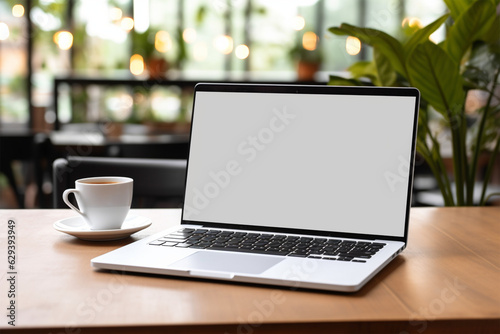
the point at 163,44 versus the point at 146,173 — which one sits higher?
the point at 163,44

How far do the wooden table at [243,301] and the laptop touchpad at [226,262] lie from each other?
1.1 inches

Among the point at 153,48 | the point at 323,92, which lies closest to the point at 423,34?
the point at 323,92

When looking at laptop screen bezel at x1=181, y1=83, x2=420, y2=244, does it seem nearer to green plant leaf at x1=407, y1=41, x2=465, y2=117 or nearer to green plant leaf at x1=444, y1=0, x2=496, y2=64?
green plant leaf at x1=407, y1=41, x2=465, y2=117

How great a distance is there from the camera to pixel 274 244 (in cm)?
88

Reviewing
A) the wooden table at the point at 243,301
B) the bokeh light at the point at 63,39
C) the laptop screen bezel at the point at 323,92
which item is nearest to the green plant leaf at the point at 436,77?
the laptop screen bezel at the point at 323,92

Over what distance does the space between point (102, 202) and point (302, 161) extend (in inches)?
12.3

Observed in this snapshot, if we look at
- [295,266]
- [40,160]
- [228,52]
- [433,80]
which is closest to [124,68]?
[228,52]

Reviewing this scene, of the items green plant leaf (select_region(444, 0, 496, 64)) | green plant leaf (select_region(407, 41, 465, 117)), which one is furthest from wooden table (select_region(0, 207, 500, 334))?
green plant leaf (select_region(444, 0, 496, 64))

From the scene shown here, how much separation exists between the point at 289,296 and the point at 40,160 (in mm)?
2627

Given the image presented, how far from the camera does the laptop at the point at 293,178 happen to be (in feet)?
2.83

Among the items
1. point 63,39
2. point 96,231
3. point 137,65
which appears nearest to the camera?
point 96,231

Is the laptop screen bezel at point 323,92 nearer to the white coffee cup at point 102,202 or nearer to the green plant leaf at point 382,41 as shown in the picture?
the white coffee cup at point 102,202

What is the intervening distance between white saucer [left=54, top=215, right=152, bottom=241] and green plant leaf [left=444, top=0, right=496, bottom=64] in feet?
2.57

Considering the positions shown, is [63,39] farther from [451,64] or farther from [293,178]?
[293,178]
